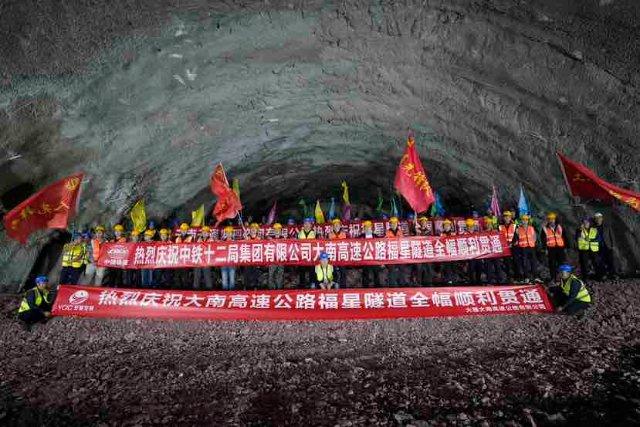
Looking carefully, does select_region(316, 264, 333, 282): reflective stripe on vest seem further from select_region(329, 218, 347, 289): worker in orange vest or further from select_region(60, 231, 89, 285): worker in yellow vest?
select_region(60, 231, 89, 285): worker in yellow vest

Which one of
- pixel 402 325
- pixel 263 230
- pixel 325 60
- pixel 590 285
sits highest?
pixel 325 60

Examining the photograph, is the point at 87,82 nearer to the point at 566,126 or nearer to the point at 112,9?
the point at 112,9

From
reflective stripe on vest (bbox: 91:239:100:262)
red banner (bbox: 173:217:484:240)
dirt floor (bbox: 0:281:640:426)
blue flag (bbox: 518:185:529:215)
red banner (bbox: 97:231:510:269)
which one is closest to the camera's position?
dirt floor (bbox: 0:281:640:426)

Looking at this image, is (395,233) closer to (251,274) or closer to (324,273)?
(324,273)

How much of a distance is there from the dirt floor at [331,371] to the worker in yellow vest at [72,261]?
96.8 inches

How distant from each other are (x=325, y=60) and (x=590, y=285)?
28.3 feet

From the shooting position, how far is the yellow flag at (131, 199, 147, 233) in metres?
12.4

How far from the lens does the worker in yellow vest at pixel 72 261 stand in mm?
10523

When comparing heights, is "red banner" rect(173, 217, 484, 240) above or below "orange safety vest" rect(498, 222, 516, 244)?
above

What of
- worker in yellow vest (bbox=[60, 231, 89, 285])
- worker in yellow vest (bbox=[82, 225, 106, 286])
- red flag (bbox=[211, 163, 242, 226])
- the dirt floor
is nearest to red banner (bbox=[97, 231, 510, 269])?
worker in yellow vest (bbox=[82, 225, 106, 286])

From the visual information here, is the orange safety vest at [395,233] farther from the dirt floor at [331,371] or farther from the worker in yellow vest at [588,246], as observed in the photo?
the worker in yellow vest at [588,246]

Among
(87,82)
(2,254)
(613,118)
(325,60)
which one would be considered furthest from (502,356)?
(2,254)

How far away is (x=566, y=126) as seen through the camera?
363 inches

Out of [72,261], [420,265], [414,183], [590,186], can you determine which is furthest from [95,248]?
[590,186]
